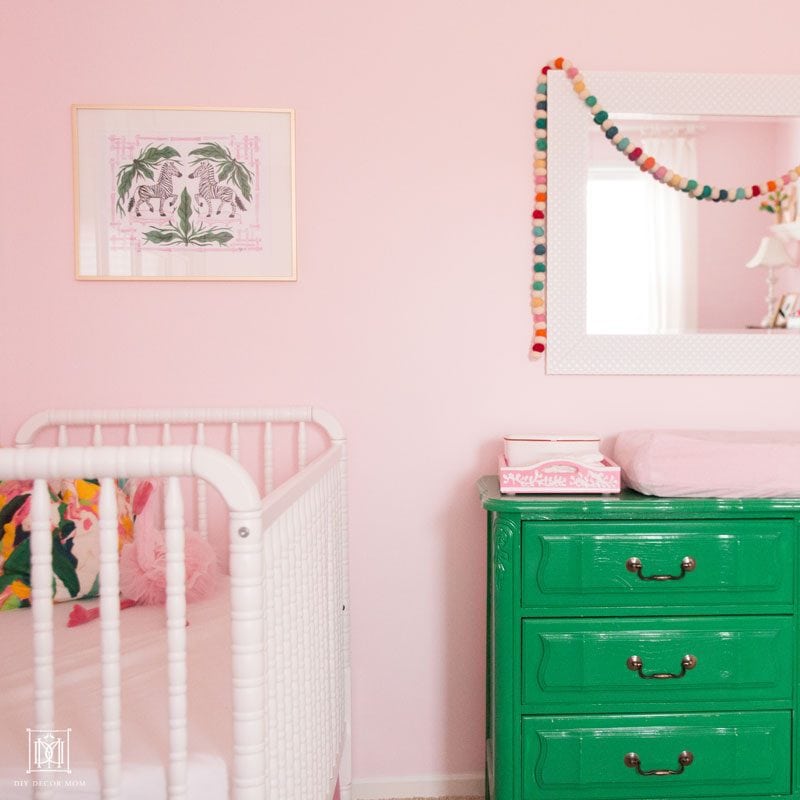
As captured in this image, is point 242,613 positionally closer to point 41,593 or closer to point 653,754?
point 41,593

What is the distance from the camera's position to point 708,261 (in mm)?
2068

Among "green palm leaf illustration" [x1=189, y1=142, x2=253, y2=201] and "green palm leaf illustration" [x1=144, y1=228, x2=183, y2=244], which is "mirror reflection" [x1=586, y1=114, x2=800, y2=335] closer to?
"green palm leaf illustration" [x1=189, y1=142, x2=253, y2=201]

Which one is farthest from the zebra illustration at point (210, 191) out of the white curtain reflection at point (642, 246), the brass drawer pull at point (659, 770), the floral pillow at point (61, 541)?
the brass drawer pull at point (659, 770)

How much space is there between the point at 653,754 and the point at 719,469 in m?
0.62

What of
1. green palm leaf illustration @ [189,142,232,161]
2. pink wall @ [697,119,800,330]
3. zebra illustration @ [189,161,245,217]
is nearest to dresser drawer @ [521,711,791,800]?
pink wall @ [697,119,800,330]

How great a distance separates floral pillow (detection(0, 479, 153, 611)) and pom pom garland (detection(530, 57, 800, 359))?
3.50 feet

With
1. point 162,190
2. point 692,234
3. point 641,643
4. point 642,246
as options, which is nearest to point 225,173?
point 162,190

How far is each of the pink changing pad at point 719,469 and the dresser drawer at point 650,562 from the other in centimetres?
7

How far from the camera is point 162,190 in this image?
2.01m

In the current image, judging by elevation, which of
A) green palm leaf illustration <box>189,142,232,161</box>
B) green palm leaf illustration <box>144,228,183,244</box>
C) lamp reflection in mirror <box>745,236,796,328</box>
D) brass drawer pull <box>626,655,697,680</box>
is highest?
green palm leaf illustration <box>189,142,232,161</box>

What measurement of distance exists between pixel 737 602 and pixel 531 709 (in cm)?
50

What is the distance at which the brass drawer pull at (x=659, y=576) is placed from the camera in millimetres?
1676

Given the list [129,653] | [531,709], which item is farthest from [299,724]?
[531,709]

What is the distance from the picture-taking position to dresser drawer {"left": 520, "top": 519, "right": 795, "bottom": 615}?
168 centimetres
